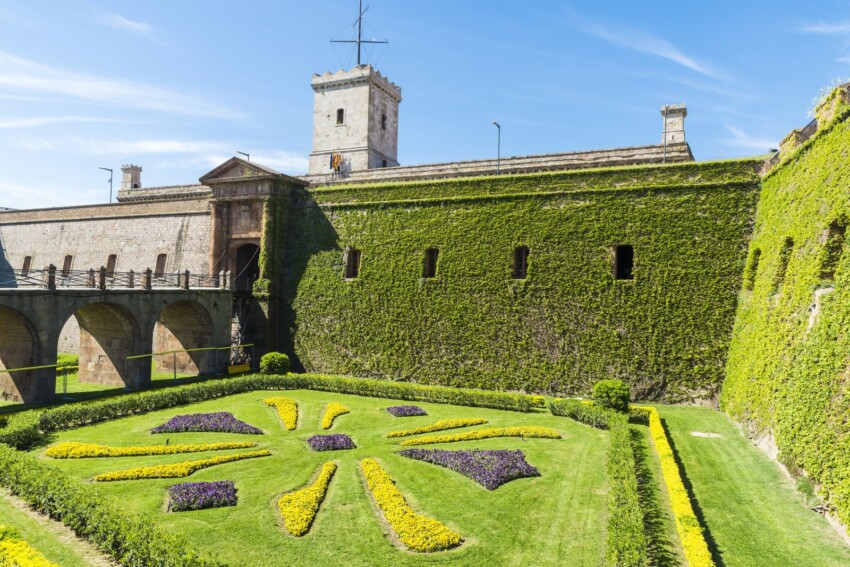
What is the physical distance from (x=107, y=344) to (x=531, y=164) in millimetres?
Result: 21418

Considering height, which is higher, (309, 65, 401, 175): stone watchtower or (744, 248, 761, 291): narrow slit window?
(309, 65, 401, 175): stone watchtower

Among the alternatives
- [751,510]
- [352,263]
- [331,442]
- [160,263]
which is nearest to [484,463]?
[331,442]

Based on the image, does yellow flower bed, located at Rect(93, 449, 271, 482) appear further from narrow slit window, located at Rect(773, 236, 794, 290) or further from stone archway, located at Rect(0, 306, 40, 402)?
narrow slit window, located at Rect(773, 236, 794, 290)

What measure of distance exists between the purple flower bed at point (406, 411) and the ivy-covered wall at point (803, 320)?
10494mm

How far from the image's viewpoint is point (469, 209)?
26.7 meters

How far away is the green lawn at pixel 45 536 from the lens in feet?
31.5

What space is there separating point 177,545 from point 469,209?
66.4ft

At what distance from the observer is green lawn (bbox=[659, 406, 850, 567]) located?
9.88m

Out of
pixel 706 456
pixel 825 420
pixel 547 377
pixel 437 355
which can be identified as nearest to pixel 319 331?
pixel 437 355

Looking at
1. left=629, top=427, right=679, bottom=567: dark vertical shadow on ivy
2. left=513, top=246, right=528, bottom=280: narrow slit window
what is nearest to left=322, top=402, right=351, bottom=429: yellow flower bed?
left=629, top=427, right=679, bottom=567: dark vertical shadow on ivy

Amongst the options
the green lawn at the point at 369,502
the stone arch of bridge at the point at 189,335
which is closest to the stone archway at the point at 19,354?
the green lawn at the point at 369,502

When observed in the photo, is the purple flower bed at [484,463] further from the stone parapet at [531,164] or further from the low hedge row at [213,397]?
the stone parapet at [531,164]

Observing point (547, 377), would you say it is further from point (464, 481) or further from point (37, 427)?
point (37, 427)

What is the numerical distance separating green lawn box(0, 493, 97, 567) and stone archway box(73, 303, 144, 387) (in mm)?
13275
